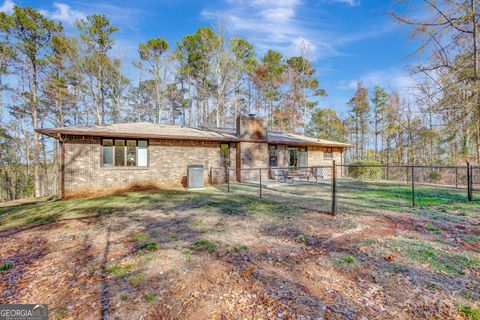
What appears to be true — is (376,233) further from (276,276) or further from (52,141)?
(52,141)

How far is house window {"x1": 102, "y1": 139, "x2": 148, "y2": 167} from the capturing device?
34.1 feet

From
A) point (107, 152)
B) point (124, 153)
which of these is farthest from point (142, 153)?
point (107, 152)

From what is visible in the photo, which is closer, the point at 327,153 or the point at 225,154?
Answer: the point at 225,154

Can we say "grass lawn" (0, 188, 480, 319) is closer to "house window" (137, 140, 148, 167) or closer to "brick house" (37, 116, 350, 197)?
"brick house" (37, 116, 350, 197)

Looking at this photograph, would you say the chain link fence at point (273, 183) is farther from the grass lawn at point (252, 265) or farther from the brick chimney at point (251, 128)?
the grass lawn at point (252, 265)

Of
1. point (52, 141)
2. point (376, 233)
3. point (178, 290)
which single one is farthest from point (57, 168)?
point (376, 233)

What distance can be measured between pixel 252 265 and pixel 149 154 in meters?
9.52

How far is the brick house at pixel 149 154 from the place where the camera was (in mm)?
9758

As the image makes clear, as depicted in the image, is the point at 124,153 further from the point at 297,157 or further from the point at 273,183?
the point at 297,157

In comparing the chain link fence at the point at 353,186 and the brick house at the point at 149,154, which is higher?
the brick house at the point at 149,154

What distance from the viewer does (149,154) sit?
11125 mm

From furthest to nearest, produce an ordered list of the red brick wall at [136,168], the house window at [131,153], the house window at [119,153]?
the house window at [131,153], the house window at [119,153], the red brick wall at [136,168]

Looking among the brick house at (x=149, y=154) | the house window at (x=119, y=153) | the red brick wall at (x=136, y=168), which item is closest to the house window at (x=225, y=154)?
the brick house at (x=149, y=154)

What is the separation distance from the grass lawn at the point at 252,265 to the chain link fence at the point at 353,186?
1.02 m
